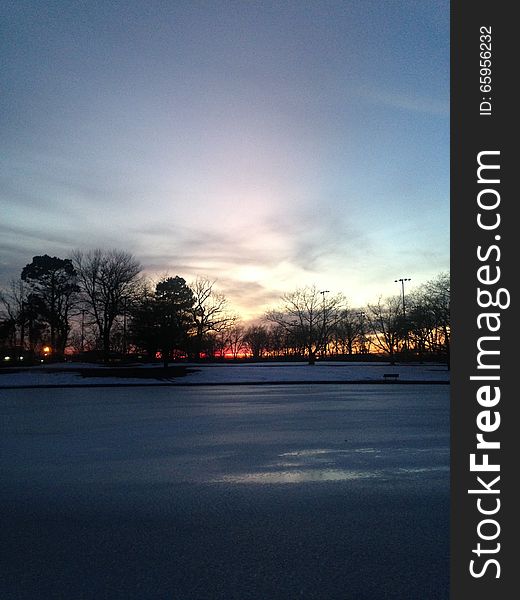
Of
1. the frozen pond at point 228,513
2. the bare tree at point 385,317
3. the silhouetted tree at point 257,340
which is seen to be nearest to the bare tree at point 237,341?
the silhouetted tree at point 257,340

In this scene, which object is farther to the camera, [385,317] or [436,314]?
[385,317]

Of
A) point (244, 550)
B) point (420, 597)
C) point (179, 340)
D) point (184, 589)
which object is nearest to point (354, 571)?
point (420, 597)

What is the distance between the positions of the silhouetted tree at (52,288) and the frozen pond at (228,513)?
188 feet

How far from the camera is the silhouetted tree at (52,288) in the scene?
64.9m

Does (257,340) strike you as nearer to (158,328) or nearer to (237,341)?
(237,341)

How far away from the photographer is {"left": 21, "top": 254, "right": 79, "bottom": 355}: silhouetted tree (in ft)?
213

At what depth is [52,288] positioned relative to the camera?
6506cm

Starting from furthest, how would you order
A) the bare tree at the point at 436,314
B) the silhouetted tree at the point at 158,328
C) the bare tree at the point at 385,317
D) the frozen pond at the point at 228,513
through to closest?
the bare tree at the point at 385,317
the bare tree at the point at 436,314
the silhouetted tree at the point at 158,328
the frozen pond at the point at 228,513

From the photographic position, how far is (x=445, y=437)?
1049cm

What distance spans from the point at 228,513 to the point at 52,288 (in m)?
65.3

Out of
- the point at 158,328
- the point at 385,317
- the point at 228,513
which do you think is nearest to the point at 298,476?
the point at 228,513

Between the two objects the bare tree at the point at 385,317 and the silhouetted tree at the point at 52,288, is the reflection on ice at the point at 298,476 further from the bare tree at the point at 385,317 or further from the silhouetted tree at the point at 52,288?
the bare tree at the point at 385,317

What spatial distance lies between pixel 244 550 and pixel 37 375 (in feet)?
114

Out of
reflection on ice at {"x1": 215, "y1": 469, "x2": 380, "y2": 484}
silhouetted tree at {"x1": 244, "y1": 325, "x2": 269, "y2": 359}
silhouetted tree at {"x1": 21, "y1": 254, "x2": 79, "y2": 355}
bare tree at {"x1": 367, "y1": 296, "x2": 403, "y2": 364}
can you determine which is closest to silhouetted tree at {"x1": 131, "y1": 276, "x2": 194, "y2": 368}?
silhouetted tree at {"x1": 21, "y1": 254, "x2": 79, "y2": 355}
